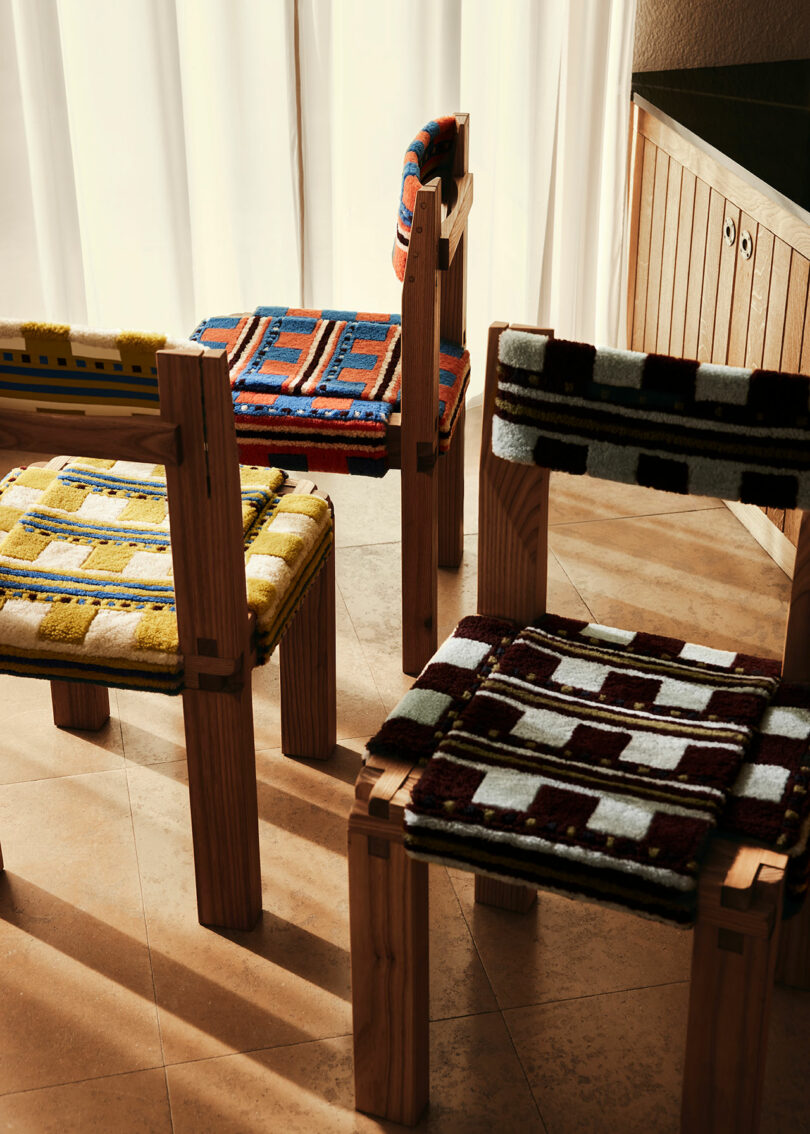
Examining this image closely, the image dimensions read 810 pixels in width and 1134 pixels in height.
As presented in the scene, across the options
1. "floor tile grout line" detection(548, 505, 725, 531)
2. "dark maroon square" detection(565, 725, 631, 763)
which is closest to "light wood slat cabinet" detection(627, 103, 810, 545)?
"floor tile grout line" detection(548, 505, 725, 531)

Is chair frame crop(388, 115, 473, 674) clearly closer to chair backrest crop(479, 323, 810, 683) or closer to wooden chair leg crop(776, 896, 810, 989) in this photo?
chair backrest crop(479, 323, 810, 683)

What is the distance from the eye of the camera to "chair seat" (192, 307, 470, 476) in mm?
2068

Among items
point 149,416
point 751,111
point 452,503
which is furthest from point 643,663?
point 751,111

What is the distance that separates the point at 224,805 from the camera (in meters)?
1.63

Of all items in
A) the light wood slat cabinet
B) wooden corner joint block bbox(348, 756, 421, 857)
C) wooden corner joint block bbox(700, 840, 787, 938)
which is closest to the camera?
wooden corner joint block bbox(700, 840, 787, 938)

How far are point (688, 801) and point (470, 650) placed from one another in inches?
13.3

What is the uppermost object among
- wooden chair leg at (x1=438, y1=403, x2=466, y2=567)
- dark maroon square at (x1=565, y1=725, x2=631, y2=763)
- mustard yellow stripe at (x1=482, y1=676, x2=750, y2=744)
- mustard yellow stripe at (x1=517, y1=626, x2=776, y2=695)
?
mustard yellow stripe at (x1=517, y1=626, x2=776, y2=695)

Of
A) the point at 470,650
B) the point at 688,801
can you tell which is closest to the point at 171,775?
the point at 470,650

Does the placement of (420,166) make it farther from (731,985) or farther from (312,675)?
(731,985)

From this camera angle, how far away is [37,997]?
5.32 feet

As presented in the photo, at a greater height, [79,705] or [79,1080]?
[79,705]

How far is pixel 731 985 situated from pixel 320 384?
126 centimetres

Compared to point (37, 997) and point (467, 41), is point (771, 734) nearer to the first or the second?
point (37, 997)

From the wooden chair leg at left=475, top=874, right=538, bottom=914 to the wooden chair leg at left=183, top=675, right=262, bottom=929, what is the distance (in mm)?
304
